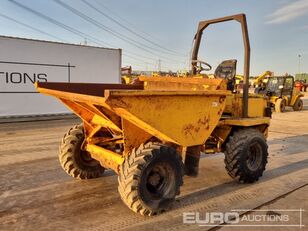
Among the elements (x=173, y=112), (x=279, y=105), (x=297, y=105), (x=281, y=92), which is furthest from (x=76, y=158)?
(x=297, y=105)

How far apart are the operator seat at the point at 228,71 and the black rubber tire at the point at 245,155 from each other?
0.79 metres

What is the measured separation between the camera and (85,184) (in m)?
4.73

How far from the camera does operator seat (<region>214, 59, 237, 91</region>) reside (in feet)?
17.1

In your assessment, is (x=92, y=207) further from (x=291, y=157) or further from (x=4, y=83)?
(x=4, y=83)

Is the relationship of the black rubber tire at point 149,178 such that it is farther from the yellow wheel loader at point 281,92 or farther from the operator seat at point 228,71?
the yellow wheel loader at point 281,92

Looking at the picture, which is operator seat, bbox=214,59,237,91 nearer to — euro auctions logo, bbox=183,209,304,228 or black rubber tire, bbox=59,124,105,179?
euro auctions logo, bbox=183,209,304,228

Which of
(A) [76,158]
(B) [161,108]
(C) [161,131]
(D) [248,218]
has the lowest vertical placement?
(D) [248,218]

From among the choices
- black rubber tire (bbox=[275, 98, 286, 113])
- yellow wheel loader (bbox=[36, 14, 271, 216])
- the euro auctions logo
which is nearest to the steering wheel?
yellow wheel loader (bbox=[36, 14, 271, 216])

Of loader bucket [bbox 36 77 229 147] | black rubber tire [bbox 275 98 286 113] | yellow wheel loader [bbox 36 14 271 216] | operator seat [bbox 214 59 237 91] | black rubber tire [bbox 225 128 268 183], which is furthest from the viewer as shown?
black rubber tire [bbox 275 98 286 113]

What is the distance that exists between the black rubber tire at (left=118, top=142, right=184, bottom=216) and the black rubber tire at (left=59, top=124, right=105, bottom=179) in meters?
1.39

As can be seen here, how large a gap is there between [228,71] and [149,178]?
256cm

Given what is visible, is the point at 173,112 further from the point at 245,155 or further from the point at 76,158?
the point at 76,158

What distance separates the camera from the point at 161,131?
3.62 metres

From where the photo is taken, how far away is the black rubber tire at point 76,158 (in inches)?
188
